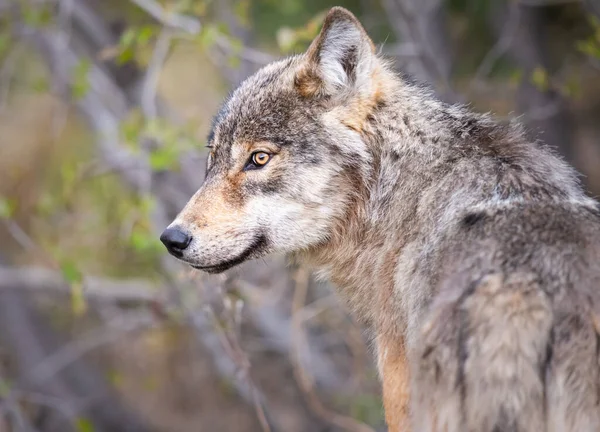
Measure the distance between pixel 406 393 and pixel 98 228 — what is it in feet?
16.4

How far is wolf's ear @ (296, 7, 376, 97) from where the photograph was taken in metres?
3.98

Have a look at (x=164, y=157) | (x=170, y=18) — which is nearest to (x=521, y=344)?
(x=164, y=157)

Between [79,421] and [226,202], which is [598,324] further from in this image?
[79,421]

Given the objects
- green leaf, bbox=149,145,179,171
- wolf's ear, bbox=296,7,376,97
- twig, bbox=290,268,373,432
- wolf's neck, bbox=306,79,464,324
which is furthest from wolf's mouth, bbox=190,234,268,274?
green leaf, bbox=149,145,179,171

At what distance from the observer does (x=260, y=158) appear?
4.06 meters

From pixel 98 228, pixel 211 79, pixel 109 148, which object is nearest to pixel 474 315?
pixel 98 228

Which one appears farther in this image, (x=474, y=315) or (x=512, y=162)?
(x=512, y=162)

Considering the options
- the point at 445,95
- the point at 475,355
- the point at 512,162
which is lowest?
the point at 475,355

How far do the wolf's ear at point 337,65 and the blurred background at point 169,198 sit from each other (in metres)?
1.13

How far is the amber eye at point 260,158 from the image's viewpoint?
4052 millimetres

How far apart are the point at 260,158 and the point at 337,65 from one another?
586 millimetres

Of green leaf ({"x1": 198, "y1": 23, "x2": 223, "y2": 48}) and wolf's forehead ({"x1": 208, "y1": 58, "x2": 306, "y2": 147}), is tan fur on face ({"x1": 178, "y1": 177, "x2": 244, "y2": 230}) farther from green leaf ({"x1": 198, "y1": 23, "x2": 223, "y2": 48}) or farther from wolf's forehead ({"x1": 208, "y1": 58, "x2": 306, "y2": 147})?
green leaf ({"x1": 198, "y1": 23, "x2": 223, "y2": 48})

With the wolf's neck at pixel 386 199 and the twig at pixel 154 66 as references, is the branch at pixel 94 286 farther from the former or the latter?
the wolf's neck at pixel 386 199

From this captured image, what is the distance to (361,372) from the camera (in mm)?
7117
